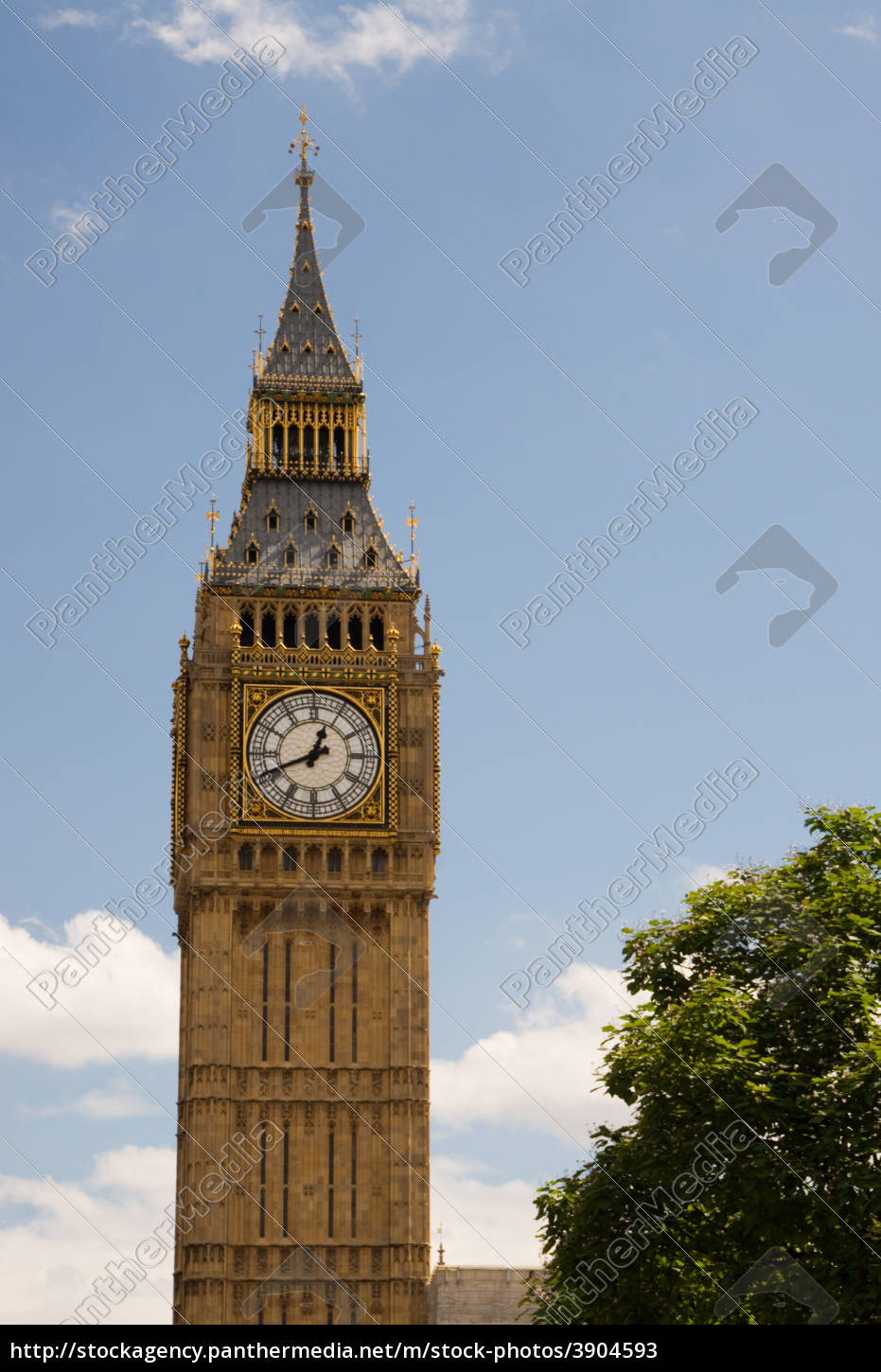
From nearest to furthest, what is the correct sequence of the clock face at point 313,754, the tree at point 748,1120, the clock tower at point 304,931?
the tree at point 748,1120, the clock tower at point 304,931, the clock face at point 313,754

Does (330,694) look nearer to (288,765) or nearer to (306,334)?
(288,765)

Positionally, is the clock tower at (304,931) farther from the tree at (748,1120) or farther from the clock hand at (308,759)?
the tree at (748,1120)

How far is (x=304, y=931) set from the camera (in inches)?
3939

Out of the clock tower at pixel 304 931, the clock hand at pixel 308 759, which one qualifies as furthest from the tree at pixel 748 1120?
the clock hand at pixel 308 759

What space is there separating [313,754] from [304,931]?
712 centimetres

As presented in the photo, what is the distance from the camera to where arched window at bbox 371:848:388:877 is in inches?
3959

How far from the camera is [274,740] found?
101 m

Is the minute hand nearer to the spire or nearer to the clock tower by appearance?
the clock tower

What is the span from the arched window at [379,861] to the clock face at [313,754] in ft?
7.04

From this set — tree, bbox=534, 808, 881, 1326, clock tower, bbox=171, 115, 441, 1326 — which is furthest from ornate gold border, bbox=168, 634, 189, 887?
tree, bbox=534, 808, 881, 1326

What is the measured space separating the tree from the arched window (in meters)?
40.8

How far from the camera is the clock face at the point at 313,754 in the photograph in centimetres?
10025
